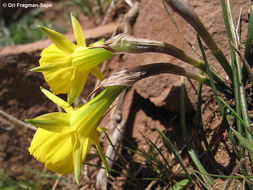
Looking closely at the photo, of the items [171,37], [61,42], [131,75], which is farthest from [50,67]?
[171,37]

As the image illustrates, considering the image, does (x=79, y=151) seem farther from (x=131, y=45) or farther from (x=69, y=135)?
(x=131, y=45)

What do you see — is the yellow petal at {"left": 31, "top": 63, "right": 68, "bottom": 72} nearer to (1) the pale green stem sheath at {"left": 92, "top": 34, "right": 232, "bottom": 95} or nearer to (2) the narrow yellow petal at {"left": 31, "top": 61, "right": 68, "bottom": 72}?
(2) the narrow yellow petal at {"left": 31, "top": 61, "right": 68, "bottom": 72}

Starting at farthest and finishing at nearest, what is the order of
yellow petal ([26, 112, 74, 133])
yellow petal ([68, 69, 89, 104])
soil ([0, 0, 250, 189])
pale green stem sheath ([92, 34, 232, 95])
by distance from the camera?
1. soil ([0, 0, 250, 189])
2. yellow petal ([68, 69, 89, 104])
3. pale green stem sheath ([92, 34, 232, 95])
4. yellow petal ([26, 112, 74, 133])

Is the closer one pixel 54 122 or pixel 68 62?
pixel 54 122

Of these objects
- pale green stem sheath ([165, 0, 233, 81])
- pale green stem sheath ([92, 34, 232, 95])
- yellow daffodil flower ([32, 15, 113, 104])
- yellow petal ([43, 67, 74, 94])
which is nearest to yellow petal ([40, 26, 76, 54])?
yellow daffodil flower ([32, 15, 113, 104])

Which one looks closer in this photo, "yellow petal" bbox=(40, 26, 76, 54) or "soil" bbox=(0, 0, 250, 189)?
"yellow petal" bbox=(40, 26, 76, 54)

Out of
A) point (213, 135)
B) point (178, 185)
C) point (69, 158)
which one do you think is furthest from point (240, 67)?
point (69, 158)

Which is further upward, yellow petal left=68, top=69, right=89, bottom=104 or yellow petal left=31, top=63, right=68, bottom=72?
yellow petal left=31, top=63, right=68, bottom=72
